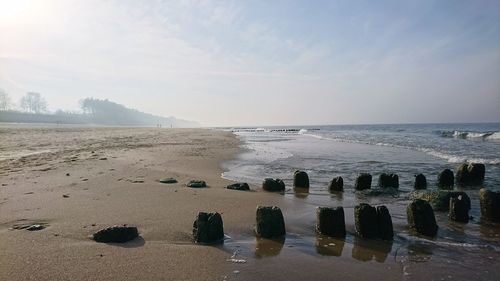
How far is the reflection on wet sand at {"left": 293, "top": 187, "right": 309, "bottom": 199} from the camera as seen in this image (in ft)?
31.4

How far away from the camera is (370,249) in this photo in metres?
5.34

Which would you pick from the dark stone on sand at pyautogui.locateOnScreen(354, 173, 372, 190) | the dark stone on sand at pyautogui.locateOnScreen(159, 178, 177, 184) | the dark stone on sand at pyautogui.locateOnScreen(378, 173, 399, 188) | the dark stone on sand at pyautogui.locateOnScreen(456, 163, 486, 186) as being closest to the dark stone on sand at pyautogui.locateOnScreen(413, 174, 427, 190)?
the dark stone on sand at pyautogui.locateOnScreen(378, 173, 399, 188)

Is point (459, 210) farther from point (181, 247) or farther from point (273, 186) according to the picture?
point (181, 247)

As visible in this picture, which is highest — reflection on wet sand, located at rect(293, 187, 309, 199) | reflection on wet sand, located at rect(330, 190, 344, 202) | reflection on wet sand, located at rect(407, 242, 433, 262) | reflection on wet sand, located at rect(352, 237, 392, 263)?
reflection on wet sand, located at rect(352, 237, 392, 263)

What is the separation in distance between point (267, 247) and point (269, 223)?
56 centimetres

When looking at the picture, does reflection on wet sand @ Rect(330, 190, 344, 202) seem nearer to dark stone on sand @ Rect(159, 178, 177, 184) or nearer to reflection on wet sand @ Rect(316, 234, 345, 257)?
reflection on wet sand @ Rect(316, 234, 345, 257)

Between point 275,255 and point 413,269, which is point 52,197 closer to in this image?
point 275,255

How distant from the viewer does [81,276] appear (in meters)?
4.05

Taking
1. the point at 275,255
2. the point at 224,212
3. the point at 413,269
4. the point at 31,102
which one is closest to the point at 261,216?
the point at 275,255

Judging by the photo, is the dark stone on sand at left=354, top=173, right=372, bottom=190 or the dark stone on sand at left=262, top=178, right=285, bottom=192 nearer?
the dark stone on sand at left=262, top=178, right=285, bottom=192

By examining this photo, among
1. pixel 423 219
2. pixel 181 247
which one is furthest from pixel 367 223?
pixel 181 247

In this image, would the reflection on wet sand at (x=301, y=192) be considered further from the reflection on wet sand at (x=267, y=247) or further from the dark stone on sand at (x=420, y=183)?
the reflection on wet sand at (x=267, y=247)

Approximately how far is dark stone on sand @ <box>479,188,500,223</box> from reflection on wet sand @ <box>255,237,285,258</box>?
4.62 metres

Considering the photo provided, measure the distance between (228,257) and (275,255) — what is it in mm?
664
